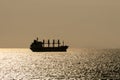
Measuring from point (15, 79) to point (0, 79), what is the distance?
3619 millimetres

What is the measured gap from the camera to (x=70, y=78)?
9525 cm

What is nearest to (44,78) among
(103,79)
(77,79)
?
(77,79)

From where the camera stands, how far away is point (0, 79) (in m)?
93.8

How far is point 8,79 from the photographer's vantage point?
93.6 metres

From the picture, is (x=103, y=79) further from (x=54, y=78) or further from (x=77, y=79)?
(x=54, y=78)

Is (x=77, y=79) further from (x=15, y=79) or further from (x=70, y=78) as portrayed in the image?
(x=15, y=79)

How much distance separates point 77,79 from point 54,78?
5929 mm

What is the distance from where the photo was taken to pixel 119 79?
9175cm

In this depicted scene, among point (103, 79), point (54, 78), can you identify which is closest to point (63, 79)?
point (54, 78)

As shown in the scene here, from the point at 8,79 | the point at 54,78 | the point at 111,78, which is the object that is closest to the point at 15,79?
the point at 8,79

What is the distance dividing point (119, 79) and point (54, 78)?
51.4ft

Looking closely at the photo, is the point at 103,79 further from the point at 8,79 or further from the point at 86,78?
the point at 8,79

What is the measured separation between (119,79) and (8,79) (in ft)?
87.0

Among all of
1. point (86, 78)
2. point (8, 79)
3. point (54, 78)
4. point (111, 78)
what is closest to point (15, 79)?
point (8, 79)
